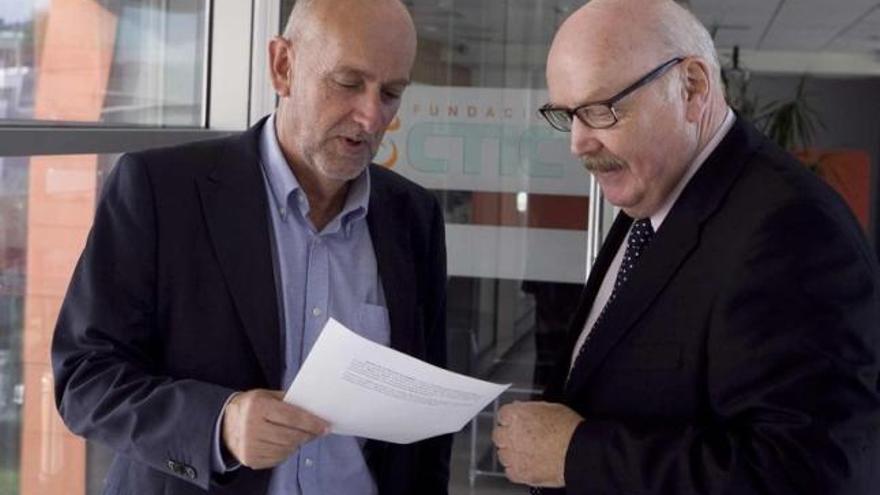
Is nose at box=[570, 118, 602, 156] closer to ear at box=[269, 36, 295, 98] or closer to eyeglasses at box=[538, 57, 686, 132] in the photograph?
eyeglasses at box=[538, 57, 686, 132]

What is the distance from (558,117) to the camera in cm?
185

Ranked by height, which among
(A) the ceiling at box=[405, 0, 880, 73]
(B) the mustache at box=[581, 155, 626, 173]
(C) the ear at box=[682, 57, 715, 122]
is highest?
(A) the ceiling at box=[405, 0, 880, 73]

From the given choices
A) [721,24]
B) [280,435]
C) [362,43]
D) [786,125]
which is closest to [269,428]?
[280,435]

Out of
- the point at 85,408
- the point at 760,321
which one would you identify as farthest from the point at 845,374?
the point at 85,408

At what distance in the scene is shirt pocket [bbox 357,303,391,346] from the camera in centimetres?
220

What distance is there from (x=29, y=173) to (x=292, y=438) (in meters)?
1.57

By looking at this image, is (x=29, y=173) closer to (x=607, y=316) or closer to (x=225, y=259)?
(x=225, y=259)

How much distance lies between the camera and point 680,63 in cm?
178

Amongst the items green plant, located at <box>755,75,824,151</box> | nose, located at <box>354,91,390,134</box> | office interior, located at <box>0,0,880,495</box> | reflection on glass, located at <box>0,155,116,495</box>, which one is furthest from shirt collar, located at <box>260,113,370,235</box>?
green plant, located at <box>755,75,824,151</box>

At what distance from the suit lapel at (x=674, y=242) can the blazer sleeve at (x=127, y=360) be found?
0.56 metres

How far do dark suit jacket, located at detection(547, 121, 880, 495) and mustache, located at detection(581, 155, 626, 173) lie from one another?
0.10m

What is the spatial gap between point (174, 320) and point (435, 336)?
0.53 metres

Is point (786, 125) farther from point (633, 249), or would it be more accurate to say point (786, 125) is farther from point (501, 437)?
point (501, 437)

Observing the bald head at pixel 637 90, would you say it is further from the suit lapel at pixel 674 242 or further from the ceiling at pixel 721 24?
the ceiling at pixel 721 24
